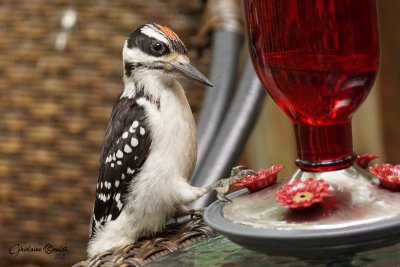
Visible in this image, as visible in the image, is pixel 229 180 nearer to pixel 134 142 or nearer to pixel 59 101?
pixel 134 142

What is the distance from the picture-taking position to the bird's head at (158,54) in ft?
3.01

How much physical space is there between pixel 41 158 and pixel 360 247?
0.97 m

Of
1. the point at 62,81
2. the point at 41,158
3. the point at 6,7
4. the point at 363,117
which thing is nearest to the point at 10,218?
the point at 41,158

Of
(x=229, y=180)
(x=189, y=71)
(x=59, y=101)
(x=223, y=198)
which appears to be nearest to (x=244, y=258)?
(x=223, y=198)

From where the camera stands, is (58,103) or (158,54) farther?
(58,103)

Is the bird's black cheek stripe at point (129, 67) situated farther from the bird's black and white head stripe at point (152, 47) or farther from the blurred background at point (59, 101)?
the blurred background at point (59, 101)

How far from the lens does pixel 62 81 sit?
1478 mm

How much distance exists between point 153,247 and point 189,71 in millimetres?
198

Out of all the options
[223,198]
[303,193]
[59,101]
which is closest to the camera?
[303,193]

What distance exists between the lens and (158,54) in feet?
3.06

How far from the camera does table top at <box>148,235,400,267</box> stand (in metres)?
0.66

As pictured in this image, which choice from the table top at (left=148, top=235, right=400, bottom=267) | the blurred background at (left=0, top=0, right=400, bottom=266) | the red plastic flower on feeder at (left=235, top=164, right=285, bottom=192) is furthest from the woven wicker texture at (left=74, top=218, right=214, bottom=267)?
the blurred background at (left=0, top=0, right=400, bottom=266)

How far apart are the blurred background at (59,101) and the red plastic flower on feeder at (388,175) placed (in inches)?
29.1

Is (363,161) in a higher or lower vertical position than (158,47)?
lower
